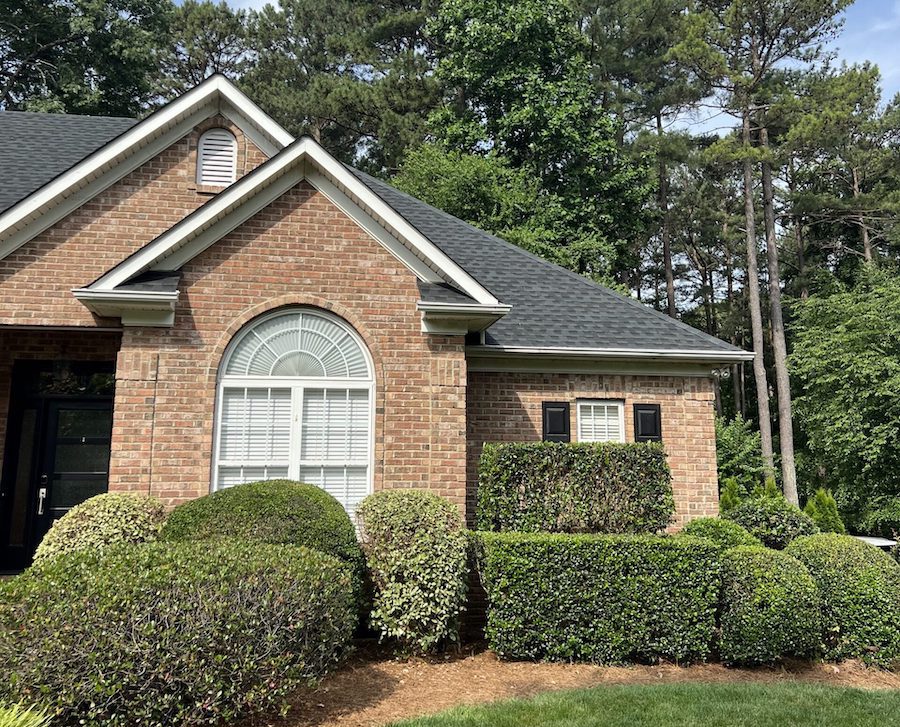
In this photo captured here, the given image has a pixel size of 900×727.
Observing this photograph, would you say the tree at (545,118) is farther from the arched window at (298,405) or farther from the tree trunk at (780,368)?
the arched window at (298,405)

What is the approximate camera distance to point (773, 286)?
25.6 metres

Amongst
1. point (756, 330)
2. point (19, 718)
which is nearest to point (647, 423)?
point (19, 718)

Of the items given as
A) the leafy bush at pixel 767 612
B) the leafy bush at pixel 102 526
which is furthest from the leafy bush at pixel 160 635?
the leafy bush at pixel 767 612

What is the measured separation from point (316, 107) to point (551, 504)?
79.9 ft

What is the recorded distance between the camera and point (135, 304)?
7969 millimetres

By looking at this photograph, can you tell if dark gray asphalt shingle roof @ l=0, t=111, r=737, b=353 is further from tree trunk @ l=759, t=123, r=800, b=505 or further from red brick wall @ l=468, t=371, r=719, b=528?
tree trunk @ l=759, t=123, r=800, b=505

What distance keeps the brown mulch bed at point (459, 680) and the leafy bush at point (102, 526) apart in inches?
104

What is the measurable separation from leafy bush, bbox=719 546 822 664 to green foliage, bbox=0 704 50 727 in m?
6.19

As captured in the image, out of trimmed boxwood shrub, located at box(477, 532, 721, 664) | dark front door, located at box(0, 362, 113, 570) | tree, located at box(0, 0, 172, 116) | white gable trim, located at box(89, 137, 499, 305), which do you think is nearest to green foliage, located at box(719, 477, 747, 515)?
trimmed boxwood shrub, located at box(477, 532, 721, 664)

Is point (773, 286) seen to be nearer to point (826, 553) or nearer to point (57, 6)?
point (826, 553)

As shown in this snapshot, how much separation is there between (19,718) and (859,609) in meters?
7.76

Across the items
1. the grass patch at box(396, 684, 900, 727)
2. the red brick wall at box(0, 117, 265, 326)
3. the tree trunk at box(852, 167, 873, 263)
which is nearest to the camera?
the grass patch at box(396, 684, 900, 727)

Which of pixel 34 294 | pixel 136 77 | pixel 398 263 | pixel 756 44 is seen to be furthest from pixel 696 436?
pixel 136 77

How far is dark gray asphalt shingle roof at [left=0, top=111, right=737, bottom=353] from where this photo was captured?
1077 cm
